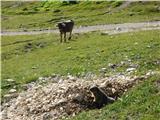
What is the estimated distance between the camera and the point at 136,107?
18.0 m

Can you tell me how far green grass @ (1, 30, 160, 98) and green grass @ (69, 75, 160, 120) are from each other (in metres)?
3.47

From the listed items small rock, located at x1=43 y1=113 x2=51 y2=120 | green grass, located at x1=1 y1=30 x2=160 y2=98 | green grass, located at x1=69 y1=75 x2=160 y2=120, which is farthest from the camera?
green grass, located at x1=1 y1=30 x2=160 y2=98

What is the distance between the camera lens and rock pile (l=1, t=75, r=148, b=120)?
20312mm

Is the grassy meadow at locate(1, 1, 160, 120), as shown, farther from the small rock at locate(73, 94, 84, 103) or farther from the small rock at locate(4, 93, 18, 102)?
the small rock at locate(73, 94, 84, 103)

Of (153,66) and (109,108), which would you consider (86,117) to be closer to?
(109,108)

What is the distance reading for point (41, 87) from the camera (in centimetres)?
2409

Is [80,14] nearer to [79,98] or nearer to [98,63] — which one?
[98,63]

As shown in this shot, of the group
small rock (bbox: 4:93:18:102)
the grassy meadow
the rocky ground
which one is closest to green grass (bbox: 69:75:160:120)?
the grassy meadow

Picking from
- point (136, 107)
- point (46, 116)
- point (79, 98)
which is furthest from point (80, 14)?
point (136, 107)

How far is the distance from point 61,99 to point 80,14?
70349mm

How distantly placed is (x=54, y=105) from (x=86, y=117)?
7.74 feet

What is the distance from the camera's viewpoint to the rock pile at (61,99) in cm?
2031

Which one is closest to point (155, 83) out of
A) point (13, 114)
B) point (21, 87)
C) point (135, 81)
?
point (135, 81)

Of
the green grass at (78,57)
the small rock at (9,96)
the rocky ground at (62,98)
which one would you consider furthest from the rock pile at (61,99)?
the green grass at (78,57)
